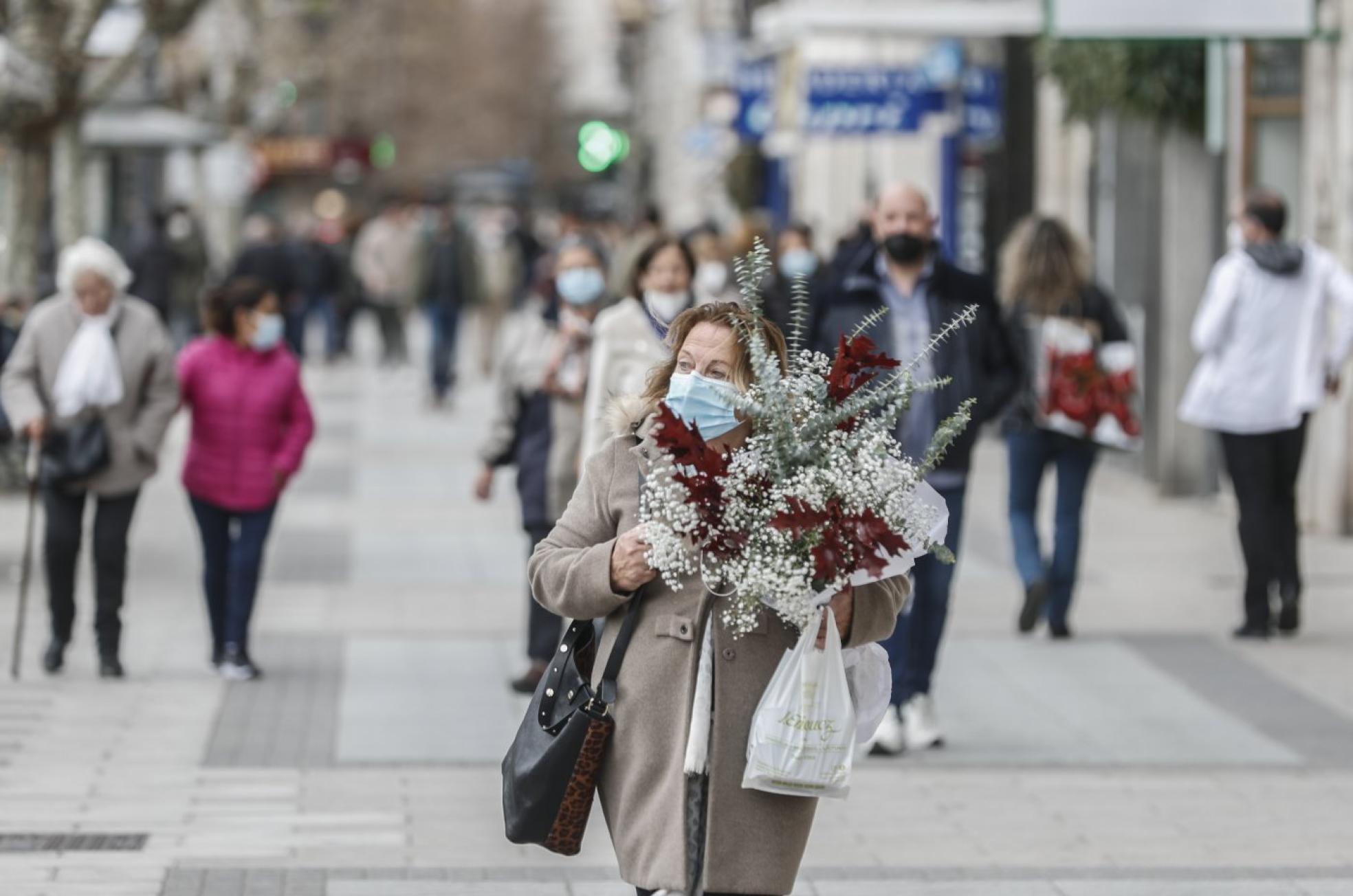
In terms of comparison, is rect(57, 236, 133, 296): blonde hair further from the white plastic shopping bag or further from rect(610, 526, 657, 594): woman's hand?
the white plastic shopping bag

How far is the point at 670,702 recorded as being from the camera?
4.70m

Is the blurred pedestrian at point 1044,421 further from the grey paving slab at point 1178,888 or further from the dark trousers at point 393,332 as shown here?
the dark trousers at point 393,332

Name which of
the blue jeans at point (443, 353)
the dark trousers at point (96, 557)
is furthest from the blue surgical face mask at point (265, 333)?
the blue jeans at point (443, 353)

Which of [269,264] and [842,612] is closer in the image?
[842,612]

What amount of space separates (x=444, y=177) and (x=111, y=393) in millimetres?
81578

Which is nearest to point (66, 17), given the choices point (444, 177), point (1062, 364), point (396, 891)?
point (1062, 364)

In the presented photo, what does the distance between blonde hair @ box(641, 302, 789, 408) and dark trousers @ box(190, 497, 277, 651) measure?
5.22 metres

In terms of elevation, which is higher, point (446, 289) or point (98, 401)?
point (98, 401)

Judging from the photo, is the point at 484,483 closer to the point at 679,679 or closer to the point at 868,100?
the point at 679,679

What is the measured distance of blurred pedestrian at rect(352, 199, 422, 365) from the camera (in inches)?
1147

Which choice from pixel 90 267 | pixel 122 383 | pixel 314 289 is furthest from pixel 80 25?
pixel 314 289

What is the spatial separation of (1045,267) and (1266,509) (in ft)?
4.84

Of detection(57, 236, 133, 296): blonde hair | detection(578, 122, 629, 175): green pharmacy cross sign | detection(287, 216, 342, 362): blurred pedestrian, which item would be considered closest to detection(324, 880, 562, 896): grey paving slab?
detection(57, 236, 133, 296): blonde hair

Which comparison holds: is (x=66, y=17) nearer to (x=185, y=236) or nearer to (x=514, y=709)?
(x=514, y=709)
